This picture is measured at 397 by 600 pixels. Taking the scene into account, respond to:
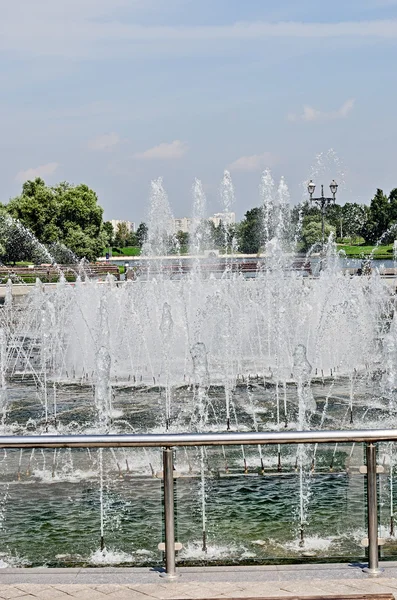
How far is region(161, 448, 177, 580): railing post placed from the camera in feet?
16.7

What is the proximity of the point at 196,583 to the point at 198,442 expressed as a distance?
2.43 ft

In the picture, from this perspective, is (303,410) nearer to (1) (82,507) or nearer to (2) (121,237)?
(1) (82,507)

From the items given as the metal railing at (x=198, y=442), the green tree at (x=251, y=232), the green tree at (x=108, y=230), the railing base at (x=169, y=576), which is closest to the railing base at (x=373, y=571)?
the metal railing at (x=198, y=442)

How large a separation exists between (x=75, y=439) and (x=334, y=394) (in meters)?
12.0

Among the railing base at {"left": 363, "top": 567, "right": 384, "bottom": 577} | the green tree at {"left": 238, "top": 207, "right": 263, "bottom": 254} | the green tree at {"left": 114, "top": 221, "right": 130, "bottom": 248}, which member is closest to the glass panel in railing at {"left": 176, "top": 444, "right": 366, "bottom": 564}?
the railing base at {"left": 363, "top": 567, "right": 384, "bottom": 577}

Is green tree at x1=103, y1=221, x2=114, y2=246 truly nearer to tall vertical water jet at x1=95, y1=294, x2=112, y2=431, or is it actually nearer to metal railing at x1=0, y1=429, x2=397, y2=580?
tall vertical water jet at x1=95, y1=294, x2=112, y2=431

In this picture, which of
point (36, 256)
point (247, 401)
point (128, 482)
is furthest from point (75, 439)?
point (36, 256)

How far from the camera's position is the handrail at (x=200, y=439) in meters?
4.86

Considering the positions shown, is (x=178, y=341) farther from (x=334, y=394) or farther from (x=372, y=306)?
(x=372, y=306)

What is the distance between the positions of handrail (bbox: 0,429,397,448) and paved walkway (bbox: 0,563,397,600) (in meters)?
0.70

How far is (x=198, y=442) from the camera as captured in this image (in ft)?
16.1

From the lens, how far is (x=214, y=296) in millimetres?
26094

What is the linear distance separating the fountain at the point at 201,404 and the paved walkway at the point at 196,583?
0.22m

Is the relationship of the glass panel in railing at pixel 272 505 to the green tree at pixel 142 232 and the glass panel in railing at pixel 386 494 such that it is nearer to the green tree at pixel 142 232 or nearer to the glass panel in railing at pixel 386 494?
the glass panel in railing at pixel 386 494
